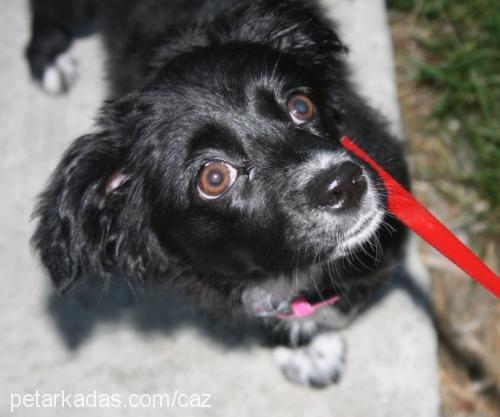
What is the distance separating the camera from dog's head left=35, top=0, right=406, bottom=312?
243 cm

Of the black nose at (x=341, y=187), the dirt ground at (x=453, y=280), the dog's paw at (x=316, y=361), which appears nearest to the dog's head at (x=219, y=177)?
the black nose at (x=341, y=187)

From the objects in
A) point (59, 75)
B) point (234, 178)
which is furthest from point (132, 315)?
point (59, 75)

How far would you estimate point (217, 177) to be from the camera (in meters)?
2.49

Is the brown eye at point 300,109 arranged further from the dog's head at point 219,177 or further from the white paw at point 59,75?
the white paw at point 59,75

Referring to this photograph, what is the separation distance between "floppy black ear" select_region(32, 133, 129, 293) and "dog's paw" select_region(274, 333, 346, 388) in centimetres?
110

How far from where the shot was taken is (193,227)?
2.61 m

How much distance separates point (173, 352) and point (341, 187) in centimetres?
156

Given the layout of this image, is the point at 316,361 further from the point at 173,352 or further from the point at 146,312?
the point at 146,312

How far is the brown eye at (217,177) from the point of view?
8.20 feet

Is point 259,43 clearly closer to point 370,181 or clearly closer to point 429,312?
point 370,181

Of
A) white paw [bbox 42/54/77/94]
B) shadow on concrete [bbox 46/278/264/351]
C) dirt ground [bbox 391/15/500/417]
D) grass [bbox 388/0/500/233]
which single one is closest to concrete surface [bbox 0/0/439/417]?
shadow on concrete [bbox 46/278/264/351]

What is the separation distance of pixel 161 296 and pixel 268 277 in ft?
3.01

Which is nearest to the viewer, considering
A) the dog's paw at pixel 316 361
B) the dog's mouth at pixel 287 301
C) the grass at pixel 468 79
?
the dog's mouth at pixel 287 301

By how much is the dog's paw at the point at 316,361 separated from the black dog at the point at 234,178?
343mm
